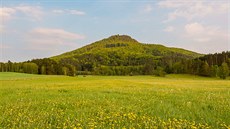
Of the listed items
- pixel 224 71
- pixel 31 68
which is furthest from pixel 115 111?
pixel 31 68

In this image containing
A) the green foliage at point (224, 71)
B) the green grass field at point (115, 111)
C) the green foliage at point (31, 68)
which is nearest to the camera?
the green grass field at point (115, 111)

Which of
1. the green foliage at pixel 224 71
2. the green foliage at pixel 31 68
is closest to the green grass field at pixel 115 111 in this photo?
the green foliage at pixel 224 71

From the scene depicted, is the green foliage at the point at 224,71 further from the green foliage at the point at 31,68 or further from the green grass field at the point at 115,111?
the green grass field at the point at 115,111

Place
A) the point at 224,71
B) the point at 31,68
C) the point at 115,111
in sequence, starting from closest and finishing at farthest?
the point at 115,111 < the point at 224,71 < the point at 31,68

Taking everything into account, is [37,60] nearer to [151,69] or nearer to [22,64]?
[22,64]

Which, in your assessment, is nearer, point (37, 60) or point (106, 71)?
point (37, 60)

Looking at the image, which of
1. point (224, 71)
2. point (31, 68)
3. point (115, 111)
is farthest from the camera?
point (31, 68)

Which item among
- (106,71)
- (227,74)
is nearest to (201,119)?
(227,74)

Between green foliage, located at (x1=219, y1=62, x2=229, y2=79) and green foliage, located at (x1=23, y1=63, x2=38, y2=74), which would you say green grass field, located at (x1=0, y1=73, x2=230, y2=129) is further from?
green foliage, located at (x1=23, y1=63, x2=38, y2=74)

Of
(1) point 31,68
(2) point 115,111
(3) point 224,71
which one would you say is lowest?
(2) point 115,111

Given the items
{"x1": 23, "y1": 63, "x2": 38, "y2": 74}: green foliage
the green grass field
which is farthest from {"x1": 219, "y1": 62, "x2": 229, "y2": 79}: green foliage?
the green grass field

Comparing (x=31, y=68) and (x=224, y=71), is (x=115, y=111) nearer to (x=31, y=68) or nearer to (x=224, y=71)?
(x=224, y=71)

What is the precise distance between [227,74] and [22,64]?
119322 millimetres

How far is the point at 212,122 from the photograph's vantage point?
6.93 metres
